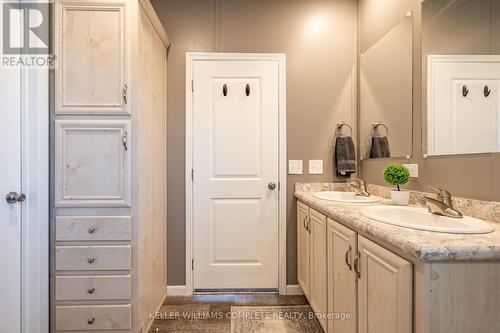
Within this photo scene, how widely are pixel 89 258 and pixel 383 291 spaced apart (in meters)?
1.56

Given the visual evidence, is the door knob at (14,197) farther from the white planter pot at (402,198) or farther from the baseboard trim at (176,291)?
the white planter pot at (402,198)

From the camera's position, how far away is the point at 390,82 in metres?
1.77

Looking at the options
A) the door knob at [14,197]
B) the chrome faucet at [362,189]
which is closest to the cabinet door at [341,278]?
the chrome faucet at [362,189]

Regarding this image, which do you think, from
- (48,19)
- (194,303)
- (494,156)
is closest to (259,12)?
(48,19)

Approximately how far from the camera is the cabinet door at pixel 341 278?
1.15 metres

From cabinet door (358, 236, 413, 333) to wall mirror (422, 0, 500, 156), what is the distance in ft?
2.39

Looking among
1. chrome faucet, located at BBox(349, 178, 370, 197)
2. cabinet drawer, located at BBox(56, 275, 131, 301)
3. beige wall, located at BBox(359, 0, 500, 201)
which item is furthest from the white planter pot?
cabinet drawer, located at BBox(56, 275, 131, 301)

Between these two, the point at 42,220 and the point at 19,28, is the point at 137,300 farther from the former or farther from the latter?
the point at 19,28

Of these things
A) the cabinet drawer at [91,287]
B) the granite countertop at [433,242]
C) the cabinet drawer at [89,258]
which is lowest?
the cabinet drawer at [91,287]

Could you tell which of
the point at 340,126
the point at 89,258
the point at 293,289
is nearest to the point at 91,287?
the point at 89,258

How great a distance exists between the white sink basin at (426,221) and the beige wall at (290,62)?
944mm

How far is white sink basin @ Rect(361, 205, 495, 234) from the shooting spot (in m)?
0.85

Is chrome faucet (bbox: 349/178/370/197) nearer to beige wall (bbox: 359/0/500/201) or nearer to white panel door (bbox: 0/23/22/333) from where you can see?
beige wall (bbox: 359/0/500/201)

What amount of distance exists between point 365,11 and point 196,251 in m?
2.55
